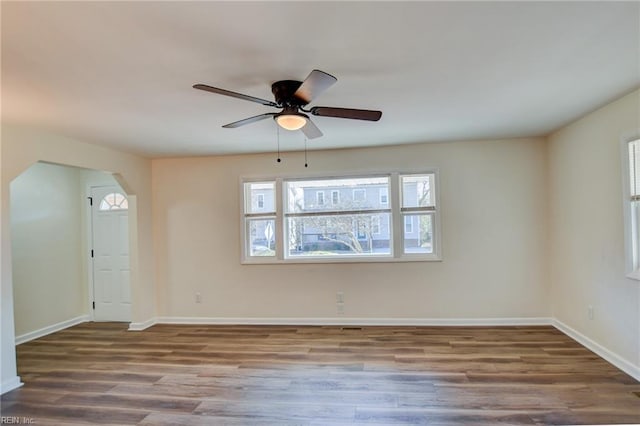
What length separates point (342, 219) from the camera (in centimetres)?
518

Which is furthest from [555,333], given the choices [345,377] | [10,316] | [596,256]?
[10,316]

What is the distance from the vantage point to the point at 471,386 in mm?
3096

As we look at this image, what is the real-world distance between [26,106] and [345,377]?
3.51 metres

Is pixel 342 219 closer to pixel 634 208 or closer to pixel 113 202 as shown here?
pixel 634 208

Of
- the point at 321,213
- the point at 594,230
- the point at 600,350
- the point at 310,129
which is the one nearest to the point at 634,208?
the point at 594,230

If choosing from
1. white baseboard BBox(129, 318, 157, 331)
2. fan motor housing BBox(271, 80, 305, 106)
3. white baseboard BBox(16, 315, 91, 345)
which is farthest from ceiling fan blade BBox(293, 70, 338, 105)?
white baseboard BBox(16, 315, 91, 345)

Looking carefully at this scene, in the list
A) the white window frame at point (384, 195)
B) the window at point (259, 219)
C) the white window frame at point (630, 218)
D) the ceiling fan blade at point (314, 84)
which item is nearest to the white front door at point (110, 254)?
the window at point (259, 219)

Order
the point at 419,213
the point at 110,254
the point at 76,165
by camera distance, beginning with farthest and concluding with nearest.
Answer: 1. the point at 110,254
2. the point at 419,213
3. the point at 76,165

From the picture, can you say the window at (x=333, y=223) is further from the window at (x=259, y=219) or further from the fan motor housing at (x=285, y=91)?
the fan motor housing at (x=285, y=91)

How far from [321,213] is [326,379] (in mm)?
2401

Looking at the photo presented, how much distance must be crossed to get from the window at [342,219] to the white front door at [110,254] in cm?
199

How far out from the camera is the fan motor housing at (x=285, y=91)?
2562 millimetres

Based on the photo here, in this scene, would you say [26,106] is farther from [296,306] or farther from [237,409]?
[296,306]

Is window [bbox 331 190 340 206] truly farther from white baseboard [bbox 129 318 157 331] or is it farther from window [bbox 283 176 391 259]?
white baseboard [bbox 129 318 157 331]
